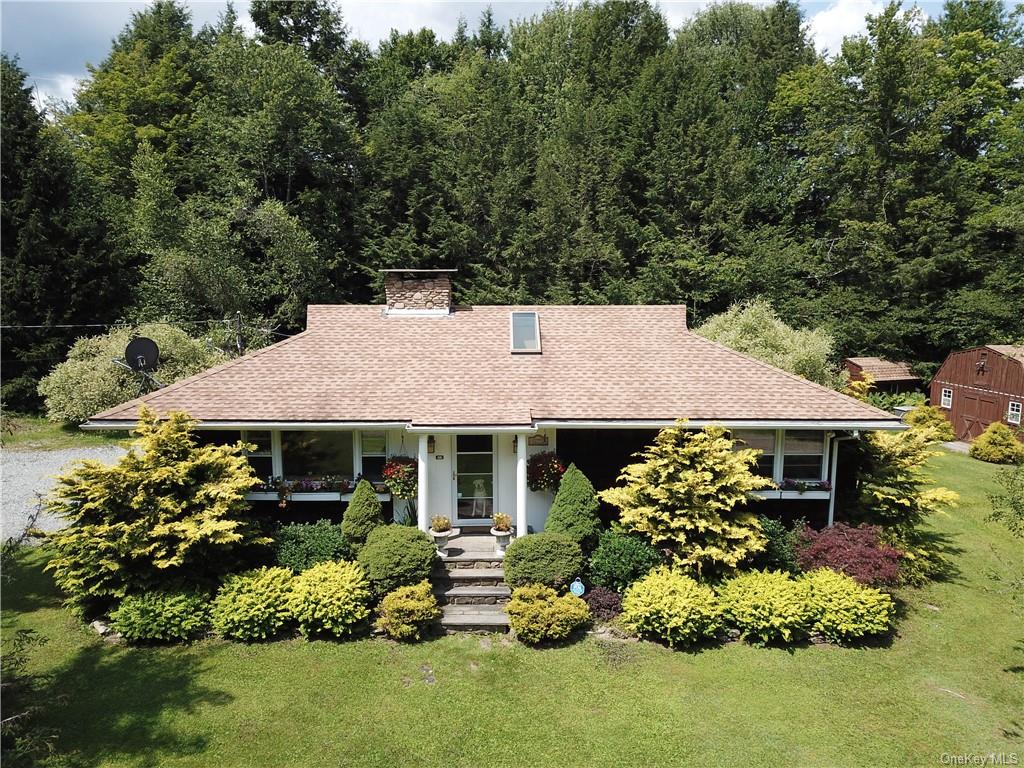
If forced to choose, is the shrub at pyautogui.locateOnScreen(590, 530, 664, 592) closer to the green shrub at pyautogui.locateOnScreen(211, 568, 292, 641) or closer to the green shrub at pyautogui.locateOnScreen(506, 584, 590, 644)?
the green shrub at pyautogui.locateOnScreen(506, 584, 590, 644)

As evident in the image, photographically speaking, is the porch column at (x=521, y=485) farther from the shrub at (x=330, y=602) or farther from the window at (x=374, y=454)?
the shrub at (x=330, y=602)

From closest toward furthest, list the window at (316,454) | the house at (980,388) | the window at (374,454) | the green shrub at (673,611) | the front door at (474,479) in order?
the green shrub at (673,611) < the window at (316,454) < the window at (374,454) < the front door at (474,479) < the house at (980,388)

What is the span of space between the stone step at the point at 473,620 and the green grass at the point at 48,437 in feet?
52.6

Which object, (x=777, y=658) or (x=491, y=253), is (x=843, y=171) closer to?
(x=491, y=253)

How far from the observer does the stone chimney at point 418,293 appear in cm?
1650

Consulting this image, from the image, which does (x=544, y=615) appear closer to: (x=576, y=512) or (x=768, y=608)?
(x=576, y=512)

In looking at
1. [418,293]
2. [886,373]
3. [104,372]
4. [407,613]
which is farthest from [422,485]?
[886,373]

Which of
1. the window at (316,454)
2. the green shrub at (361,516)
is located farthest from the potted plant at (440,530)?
the window at (316,454)

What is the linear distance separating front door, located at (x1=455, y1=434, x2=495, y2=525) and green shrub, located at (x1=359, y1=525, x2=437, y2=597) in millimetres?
2084

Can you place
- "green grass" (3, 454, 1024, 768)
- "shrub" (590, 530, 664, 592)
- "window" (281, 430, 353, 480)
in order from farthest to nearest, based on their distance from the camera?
"window" (281, 430, 353, 480)
"shrub" (590, 530, 664, 592)
"green grass" (3, 454, 1024, 768)

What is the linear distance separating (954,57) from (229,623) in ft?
153

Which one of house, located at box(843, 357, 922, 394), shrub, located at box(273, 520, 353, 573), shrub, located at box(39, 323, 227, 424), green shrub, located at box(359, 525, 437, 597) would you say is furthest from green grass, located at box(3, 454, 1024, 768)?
house, located at box(843, 357, 922, 394)

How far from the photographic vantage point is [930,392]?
3103 cm

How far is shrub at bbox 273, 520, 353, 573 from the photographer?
11.6m
